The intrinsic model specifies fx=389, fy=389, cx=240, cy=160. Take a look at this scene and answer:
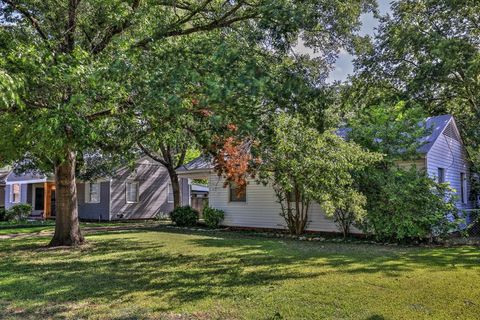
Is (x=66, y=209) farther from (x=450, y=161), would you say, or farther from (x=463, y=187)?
(x=463, y=187)

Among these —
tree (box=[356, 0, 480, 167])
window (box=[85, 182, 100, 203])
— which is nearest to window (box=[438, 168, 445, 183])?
tree (box=[356, 0, 480, 167])

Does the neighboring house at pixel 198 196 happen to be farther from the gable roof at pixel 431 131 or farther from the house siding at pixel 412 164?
the house siding at pixel 412 164

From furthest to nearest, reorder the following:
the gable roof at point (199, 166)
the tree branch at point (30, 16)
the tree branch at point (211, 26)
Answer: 1. the gable roof at point (199, 166)
2. the tree branch at point (30, 16)
3. the tree branch at point (211, 26)

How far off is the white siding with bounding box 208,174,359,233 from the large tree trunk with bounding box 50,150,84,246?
5671mm

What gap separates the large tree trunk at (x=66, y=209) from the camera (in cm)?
1182

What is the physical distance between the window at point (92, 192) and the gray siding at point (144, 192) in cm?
124

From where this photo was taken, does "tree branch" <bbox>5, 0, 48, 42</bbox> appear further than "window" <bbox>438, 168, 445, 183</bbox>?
No

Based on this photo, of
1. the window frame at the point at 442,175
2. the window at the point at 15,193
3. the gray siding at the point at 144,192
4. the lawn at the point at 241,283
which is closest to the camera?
the lawn at the point at 241,283

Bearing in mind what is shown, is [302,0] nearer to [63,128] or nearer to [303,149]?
[303,149]

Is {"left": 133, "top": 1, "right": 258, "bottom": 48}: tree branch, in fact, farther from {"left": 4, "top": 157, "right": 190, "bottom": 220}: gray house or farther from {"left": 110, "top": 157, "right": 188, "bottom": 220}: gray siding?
{"left": 110, "top": 157, "right": 188, "bottom": 220}: gray siding

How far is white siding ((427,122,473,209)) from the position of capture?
13.7 metres

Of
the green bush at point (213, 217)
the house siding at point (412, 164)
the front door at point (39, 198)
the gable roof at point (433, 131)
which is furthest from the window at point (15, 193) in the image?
the gable roof at point (433, 131)

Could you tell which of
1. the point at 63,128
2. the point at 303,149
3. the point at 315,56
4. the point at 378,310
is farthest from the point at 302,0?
the point at 378,310

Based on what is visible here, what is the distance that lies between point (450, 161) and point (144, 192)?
61.0ft
